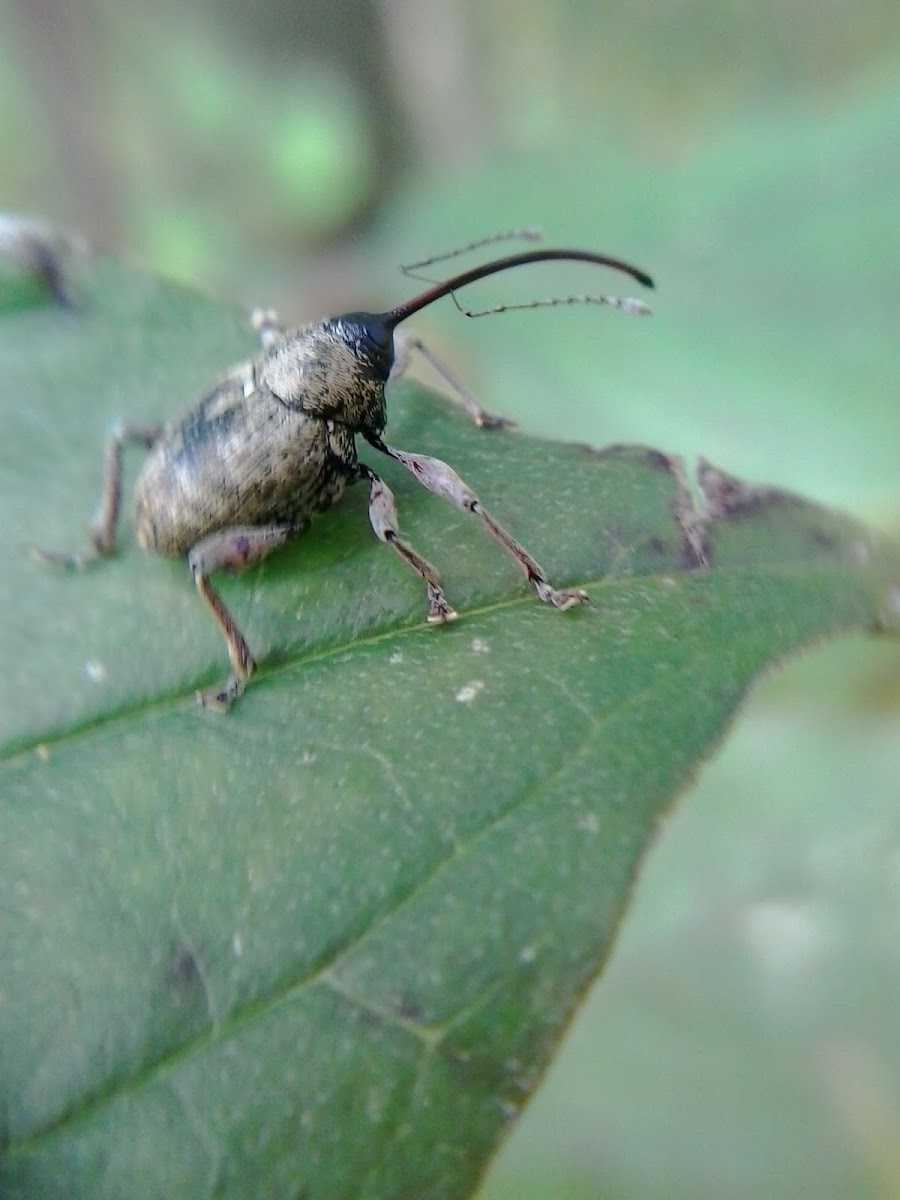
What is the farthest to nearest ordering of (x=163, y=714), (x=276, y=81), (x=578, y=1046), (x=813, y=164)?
(x=276, y=81) → (x=813, y=164) → (x=578, y=1046) → (x=163, y=714)

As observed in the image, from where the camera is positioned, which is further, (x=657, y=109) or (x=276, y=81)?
(x=276, y=81)

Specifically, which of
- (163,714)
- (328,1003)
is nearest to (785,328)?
(163,714)

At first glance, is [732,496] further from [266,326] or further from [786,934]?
[786,934]

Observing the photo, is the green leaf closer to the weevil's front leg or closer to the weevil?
the weevil's front leg

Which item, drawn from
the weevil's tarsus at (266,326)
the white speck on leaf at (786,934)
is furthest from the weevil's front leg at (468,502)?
the white speck on leaf at (786,934)

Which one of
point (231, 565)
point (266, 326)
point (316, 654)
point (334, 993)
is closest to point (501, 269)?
point (266, 326)

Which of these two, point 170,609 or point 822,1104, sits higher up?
point 170,609

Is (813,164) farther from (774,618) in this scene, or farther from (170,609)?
(170,609)

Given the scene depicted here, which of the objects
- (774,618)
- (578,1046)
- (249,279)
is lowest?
(578,1046)
